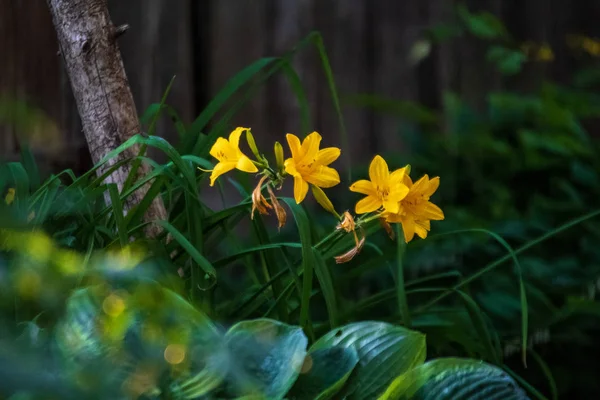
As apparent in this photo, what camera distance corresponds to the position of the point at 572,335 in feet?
6.06

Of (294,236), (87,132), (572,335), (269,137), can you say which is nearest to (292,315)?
(87,132)

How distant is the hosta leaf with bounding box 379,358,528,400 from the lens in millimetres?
708

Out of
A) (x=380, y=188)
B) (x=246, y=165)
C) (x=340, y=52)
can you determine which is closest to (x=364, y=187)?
(x=380, y=188)

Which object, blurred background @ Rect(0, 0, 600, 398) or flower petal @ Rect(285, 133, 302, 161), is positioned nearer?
flower petal @ Rect(285, 133, 302, 161)

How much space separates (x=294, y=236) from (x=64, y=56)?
1.13 meters

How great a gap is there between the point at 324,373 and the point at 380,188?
259 mm

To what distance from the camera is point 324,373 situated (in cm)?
72

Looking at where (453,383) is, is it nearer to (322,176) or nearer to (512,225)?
(322,176)

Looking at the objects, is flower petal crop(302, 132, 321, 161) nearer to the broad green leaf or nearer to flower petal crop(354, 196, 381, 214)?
flower petal crop(354, 196, 381, 214)

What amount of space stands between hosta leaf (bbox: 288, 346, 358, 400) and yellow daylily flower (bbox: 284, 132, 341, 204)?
21 centimetres

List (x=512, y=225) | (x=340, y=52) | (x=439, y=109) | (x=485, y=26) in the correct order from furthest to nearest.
→ (x=439, y=109), (x=340, y=52), (x=485, y=26), (x=512, y=225)

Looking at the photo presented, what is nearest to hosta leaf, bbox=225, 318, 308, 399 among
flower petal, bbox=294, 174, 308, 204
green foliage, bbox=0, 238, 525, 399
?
green foliage, bbox=0, 238, 525, 399

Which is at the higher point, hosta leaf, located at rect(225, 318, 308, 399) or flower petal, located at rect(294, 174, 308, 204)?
flower petal, located at rect(294, 174, 308, 204)

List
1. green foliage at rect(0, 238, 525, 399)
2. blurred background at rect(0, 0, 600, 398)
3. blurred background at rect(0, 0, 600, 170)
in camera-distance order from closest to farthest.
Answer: green foliage at rect(0, 238, 525, 399) → blurred background at rect(0, 0, 600, 398) → blurred background at rect(0, 0, 600, 170)
